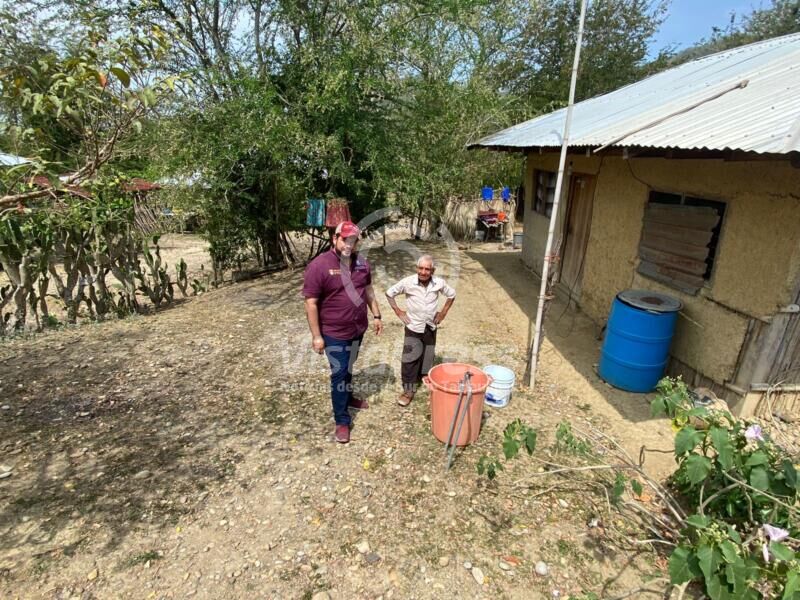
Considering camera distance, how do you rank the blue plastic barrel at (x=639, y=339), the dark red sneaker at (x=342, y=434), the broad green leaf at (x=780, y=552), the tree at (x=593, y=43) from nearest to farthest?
the broad green leaf at (x=780, y=552) → the dark red sneaker at (x=342, y=434) → the blue plastic barrel at (x=639, y=339) → the tree at (x=593, y=43)

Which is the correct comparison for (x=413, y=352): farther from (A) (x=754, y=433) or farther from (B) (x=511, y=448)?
(A) (x=754, y=433)

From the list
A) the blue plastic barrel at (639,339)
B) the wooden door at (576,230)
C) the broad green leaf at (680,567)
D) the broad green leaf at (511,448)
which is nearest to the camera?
the broad green leaf at (680,567)

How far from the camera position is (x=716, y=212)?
4.35m

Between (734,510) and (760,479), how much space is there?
495 millimetres

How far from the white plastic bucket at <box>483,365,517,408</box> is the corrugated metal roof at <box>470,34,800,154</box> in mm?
2458

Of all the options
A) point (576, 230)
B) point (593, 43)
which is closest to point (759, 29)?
point (593, 43)

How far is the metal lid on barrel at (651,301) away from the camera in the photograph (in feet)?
14.8

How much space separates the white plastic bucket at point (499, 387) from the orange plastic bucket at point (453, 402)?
0.59 meters

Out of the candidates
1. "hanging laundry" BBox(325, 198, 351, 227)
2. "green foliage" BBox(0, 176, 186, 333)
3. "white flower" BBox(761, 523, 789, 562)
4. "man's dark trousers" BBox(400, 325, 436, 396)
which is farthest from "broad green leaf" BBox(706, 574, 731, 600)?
"hanging laundry" BBox(325, 198, 351, 227)

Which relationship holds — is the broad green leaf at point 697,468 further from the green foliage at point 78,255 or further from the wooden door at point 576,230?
the green foliage at point 78,255

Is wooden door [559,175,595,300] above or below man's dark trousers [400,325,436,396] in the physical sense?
above

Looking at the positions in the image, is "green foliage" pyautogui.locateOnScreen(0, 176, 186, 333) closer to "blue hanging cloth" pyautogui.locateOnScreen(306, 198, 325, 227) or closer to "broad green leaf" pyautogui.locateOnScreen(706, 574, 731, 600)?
"blue hanging cloth" pyautogui.locateOnScreen(306, 198, 325, 227)

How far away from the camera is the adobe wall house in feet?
11.8

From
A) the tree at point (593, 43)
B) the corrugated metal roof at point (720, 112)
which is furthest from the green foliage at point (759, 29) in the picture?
the corrugated metal roof at point (720, 112)
